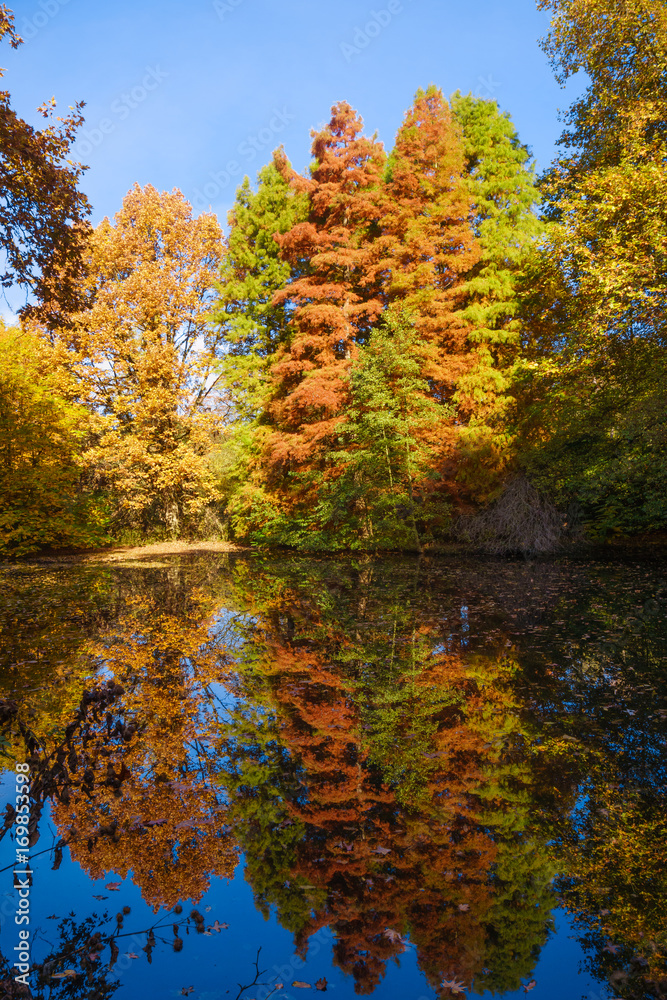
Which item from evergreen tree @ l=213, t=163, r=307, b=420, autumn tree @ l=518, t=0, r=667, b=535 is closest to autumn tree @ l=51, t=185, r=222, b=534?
evergreen tree @ l=213, t=163, r=307, b=420

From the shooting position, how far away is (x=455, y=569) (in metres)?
14.8

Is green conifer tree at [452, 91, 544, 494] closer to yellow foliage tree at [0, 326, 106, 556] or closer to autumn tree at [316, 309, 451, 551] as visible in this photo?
autumn tree at [316, 309, 451, 551]

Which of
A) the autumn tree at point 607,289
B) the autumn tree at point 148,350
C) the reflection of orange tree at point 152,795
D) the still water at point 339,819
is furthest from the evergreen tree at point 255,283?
the reflection of orange tree at point 152,795

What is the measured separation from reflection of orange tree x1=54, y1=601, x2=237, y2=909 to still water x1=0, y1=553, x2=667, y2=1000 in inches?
0.7

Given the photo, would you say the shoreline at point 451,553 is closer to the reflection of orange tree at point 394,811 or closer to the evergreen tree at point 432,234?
the evergreen tree at point 432,234

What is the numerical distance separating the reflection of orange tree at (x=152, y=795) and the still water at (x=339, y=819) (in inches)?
0.7

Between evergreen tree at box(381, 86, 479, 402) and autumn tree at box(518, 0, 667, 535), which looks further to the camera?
evergreen tree at box(381, 86, 479, 402)

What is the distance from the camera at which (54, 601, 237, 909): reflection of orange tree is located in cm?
307

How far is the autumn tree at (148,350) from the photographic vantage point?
21516 mm

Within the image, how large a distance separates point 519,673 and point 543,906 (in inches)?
136

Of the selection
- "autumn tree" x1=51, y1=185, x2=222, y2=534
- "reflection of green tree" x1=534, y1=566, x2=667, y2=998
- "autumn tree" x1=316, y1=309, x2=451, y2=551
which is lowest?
"reflection of green tree" x1=534, y1=566, x2=667, y2=998

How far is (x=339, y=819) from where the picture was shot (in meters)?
3.40

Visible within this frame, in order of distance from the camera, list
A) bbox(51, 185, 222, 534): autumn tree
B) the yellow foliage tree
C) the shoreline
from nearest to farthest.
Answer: the yellow foliage tree
the shoreline
bbox(51, 185, 222, 534): autumn tree

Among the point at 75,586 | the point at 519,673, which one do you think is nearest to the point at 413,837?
the point at 519,673
